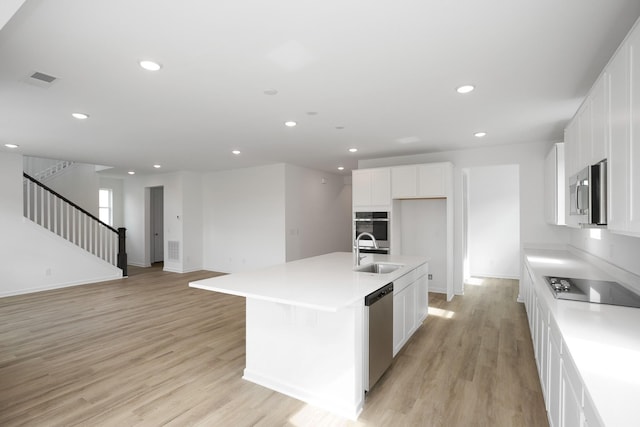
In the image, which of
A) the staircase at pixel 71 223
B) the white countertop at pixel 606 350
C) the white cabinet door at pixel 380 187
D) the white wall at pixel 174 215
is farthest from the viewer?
the white wall at pixel 174 215

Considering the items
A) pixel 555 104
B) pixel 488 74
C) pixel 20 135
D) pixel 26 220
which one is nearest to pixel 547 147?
pixel 555 104

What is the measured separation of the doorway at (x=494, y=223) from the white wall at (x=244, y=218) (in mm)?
4262

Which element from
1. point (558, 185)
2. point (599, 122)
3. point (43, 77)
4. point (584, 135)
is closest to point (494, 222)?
point (558, 185)

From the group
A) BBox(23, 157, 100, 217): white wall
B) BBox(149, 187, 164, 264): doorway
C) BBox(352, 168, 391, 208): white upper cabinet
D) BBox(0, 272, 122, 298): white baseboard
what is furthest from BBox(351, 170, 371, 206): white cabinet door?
BBox(23, 157, 100, 217): white wall

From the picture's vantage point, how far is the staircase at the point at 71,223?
6.55 meters

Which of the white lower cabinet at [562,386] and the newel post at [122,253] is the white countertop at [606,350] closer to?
the white lower cabinet at [562,386]

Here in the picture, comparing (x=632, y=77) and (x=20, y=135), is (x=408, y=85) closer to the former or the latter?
(x=632, y=77)

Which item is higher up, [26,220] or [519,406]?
[26,220]

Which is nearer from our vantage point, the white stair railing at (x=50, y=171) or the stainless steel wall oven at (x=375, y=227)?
A: the stainless steel wall oven at (x=375, y=227)

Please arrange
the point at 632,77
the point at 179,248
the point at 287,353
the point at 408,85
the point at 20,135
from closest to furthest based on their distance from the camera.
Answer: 1. the point at 632,77
2. the point at 287,353
3. the point at 408,85
4. the point at 20,135
5. the point at 179,248

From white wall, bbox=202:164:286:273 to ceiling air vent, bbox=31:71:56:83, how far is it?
4666 mm

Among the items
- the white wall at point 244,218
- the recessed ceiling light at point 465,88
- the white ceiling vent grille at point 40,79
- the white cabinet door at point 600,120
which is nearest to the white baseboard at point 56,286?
the white wall at point 244,218

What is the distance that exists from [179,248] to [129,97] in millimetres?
5733

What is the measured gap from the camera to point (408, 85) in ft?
9.46
